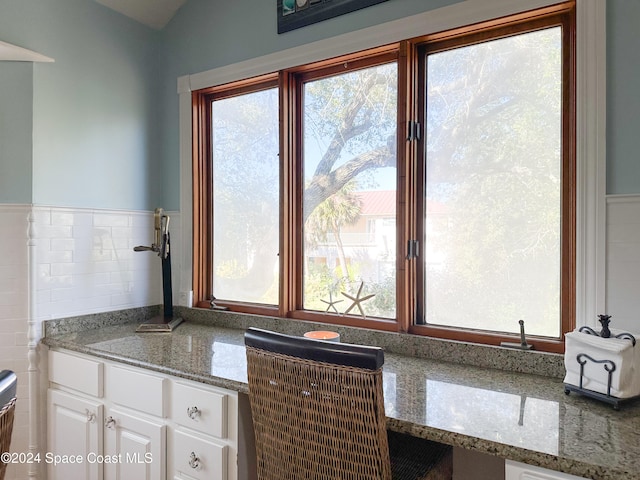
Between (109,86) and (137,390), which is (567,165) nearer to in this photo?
(137,390)

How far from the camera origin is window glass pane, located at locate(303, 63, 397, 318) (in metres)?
2.03

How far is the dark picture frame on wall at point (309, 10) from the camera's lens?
204 cm

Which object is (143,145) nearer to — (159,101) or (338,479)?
(159,101)

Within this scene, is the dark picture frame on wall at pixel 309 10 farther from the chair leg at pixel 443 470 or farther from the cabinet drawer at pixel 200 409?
the chair leg at pixel 443 470

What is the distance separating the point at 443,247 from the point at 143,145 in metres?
Result: 1.82

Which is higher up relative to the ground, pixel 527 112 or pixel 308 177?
pixel 527 112

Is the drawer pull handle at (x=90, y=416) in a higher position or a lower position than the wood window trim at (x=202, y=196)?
lower

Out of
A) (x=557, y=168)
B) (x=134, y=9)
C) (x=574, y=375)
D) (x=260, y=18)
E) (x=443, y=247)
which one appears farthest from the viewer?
(x=134, y=9)

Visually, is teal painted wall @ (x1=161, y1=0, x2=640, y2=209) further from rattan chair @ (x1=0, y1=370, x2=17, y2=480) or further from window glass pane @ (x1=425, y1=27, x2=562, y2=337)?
rattan chair @ (x1=0, y1=370, x2=17, y2=480)

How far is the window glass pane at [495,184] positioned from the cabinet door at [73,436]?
154 centimetres

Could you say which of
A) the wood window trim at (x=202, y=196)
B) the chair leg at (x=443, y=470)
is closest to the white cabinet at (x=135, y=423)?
the chair leg at (x=443, y=470)

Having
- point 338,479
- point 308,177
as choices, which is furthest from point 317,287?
point 338,479

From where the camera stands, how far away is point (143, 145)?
8.73 ft

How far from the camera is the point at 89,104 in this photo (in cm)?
239
